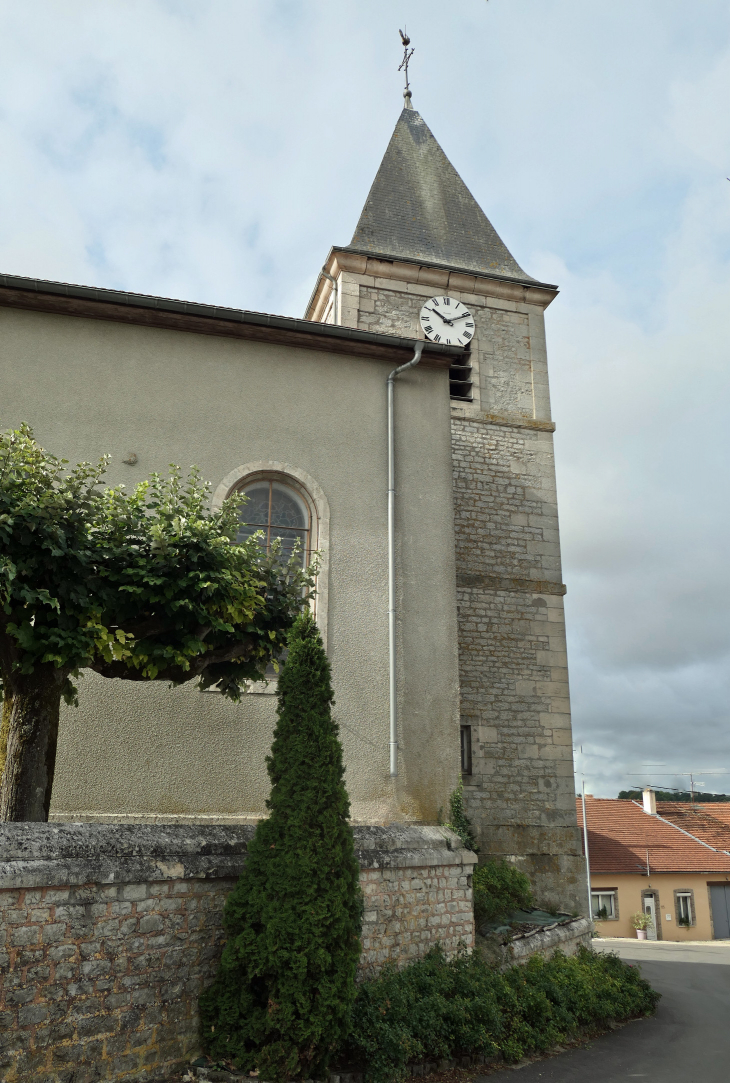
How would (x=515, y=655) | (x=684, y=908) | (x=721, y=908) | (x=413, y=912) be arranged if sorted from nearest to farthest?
(x=413, y=912), (x=515, y=655), (x=684, y=908), (x=721, y=908)

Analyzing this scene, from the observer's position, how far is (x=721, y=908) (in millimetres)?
29516

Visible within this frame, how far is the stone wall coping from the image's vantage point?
494cm

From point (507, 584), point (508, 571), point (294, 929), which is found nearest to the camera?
point (294, 929)

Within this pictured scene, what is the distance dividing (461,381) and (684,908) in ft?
74.7

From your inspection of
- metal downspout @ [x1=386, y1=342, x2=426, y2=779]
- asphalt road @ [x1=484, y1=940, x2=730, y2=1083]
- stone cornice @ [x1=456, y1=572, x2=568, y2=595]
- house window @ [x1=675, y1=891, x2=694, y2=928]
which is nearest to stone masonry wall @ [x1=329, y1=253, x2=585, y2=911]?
stone cornice @ [x1=456, y1=572, x2=568, y2=595]

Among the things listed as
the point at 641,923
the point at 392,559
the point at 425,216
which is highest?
the point at 425,216

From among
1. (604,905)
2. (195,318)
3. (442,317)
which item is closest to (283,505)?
(195,318)

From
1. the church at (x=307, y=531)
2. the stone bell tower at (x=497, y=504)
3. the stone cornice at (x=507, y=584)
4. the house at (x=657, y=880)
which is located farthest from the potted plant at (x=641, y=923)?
the stone cornice at (x=507, y=584)

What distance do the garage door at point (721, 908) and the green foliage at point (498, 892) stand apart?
21748 mm

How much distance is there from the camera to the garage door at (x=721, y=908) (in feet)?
96.3

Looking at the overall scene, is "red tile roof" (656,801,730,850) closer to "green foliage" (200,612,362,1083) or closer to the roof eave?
the roof eave

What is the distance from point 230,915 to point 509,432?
10.2 meters

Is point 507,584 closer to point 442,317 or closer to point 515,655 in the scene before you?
point 515,655

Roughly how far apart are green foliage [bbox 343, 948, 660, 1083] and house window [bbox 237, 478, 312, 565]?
4404 mm
